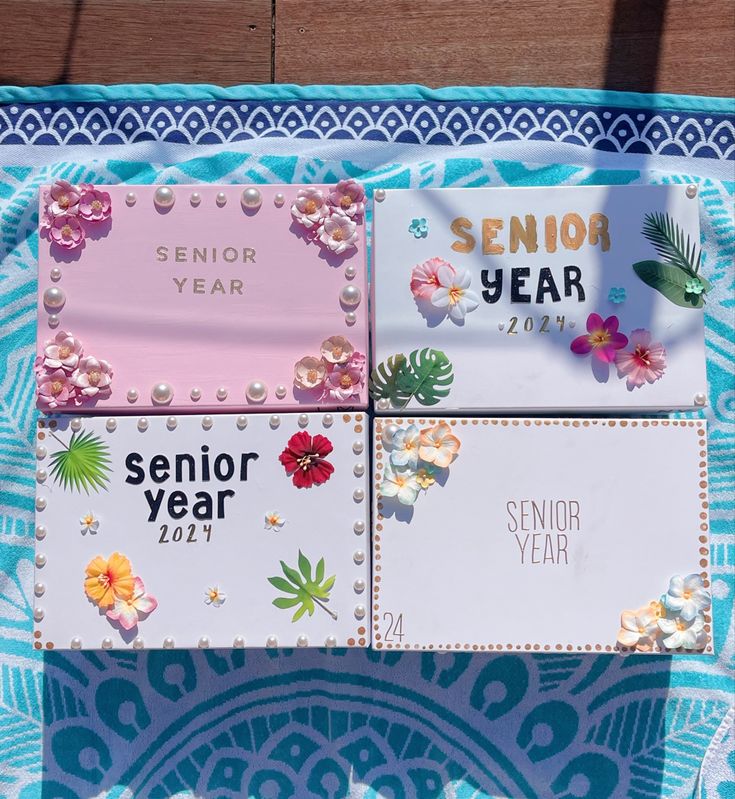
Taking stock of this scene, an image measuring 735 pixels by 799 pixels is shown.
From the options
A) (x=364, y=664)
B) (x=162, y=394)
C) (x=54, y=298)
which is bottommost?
(x=364, y=664)

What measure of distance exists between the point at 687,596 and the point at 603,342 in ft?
1.41

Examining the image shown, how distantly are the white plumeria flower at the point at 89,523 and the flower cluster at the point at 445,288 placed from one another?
64 centimetres

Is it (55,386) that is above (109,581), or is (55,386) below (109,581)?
above

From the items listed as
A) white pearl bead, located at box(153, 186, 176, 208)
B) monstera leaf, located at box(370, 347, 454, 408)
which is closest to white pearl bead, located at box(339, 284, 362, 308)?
monstera leaf, located at box(370, 347, 454, 408)

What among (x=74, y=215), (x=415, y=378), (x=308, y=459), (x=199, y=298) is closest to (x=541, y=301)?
(x=415, y=378)

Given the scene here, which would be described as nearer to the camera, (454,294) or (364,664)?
(454,294)

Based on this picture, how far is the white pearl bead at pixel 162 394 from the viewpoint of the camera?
131cm

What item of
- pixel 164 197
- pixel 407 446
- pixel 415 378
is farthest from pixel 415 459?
pixel 164 197

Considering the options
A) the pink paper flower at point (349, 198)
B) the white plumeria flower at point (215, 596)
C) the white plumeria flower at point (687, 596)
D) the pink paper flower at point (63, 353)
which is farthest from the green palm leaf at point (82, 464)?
the white plumeria flower at point (687, 596)

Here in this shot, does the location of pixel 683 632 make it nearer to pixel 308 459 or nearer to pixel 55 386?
pixel 308 459

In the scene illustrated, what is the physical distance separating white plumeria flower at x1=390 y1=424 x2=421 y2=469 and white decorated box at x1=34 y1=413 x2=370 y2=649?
0.05 m

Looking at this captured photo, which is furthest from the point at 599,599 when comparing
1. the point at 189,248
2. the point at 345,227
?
the point at 189,248

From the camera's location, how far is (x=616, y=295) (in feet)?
4.32

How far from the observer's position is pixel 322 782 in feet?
4.84
